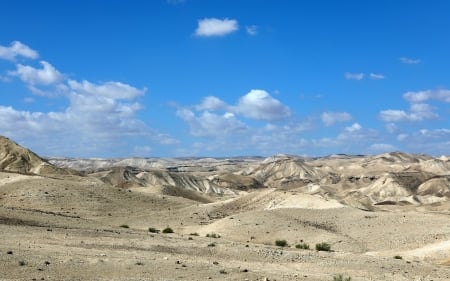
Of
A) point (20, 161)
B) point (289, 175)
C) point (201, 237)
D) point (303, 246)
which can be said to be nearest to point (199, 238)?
point (201, 237)

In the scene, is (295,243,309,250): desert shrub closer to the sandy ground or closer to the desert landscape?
the desert landscape

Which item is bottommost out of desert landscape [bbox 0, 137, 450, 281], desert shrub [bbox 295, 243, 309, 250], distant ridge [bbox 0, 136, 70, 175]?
desert shrub [bbox 295, 243, 309, 250]

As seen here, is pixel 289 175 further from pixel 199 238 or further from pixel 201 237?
pixel 199 238

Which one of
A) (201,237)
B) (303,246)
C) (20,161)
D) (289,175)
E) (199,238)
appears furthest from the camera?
(289,175)

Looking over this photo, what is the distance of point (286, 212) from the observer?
4947cm

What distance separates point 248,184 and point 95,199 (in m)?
103

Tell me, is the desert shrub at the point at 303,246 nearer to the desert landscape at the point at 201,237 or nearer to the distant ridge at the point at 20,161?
the desert landscape at the point at 201,237

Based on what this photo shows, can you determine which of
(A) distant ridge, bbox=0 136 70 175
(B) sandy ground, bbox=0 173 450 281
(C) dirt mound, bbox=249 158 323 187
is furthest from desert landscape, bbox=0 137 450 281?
(C) dirt mound, bbox=249 158 323 187

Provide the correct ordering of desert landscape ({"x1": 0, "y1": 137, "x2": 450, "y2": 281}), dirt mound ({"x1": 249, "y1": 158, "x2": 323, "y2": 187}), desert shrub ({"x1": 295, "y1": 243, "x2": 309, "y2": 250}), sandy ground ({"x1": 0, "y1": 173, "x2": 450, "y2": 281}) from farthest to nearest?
dirt mound ({"x1": 249, "y1": 158, "x2": 323, "y2": 187}) → desert shrub ({"x1": 295, "y1": 243, "x2": 309, "y2": 250}) → desert landscape ({"x1": 0, "y1": 137, "x2": 450, "y2": 281}) → sandy ground ({"x1": 0, "y1": 173, "x2": 450, "y2": 281})

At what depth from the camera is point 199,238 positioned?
115 feet

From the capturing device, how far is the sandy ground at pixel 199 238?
22547 millimetres

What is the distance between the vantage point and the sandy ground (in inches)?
888

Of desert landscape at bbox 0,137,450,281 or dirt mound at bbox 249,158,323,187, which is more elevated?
dirt mound at bbox 249,158,323,187

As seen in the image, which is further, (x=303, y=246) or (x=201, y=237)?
(x=303, y=246)
